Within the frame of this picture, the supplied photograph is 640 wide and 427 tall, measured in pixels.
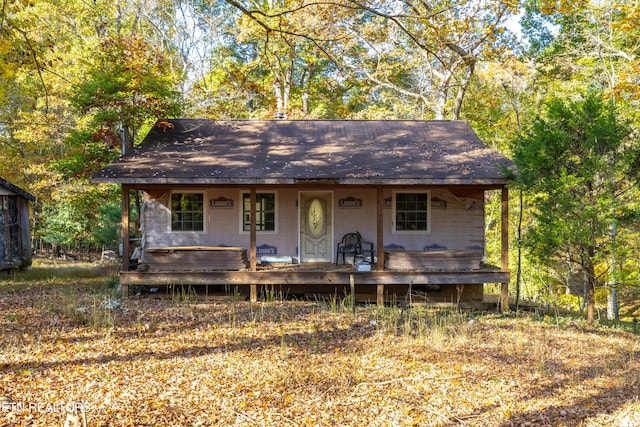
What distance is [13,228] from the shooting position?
1539 cm

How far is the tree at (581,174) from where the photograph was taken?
882 centimetres

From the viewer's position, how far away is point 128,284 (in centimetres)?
1098

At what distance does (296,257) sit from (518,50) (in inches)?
659

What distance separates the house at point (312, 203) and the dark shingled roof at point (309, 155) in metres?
0.03

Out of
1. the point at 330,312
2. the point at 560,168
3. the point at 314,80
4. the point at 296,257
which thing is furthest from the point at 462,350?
the point at 314,80

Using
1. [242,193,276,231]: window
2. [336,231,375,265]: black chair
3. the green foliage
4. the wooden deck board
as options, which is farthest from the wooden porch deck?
the green foliage

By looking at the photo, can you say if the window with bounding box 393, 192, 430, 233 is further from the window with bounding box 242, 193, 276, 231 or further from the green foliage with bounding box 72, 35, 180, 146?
the green foliage with bounding box 72, 35, 180, 146

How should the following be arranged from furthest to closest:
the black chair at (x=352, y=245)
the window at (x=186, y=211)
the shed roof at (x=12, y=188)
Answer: the shed roof at (x=12, y=188) → the window at (x=186, y=211) → the black chair at (x=352, y=245)


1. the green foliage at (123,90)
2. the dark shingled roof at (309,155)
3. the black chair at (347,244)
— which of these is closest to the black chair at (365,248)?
the black chair at (347,244)

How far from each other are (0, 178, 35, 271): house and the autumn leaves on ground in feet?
21.2

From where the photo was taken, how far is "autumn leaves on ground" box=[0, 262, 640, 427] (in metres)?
5.07

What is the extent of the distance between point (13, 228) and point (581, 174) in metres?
16.0

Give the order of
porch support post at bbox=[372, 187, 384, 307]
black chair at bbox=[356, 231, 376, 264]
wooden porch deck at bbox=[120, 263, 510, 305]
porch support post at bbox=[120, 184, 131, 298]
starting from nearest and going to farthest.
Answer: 1. porch support post at bbox=[120, 184, 131, 298]
2. wooden porch deck at bbox=[120, 263, 510, 305]
3. porch support post at bbox=[372, 187, 384, 307]
4. black chair at bbox=[356, 231, 376, 264]

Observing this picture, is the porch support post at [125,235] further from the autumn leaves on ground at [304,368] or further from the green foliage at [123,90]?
the green foliage at [123,90]
